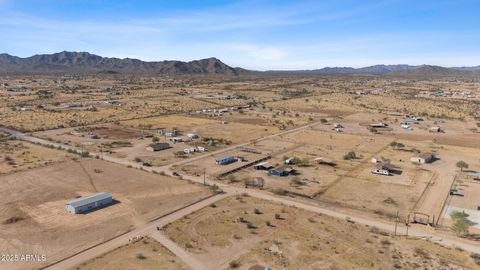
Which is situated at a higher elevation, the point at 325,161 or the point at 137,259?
the point at 325,161

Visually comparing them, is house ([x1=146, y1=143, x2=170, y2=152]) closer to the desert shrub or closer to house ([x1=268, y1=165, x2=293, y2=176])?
house ([x1=268, y1=165, x2=293, y2=176])

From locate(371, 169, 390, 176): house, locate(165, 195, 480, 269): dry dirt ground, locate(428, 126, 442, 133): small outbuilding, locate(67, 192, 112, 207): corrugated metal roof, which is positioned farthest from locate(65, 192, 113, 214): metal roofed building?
locate(428, 126, 442, 133): small outbuilding

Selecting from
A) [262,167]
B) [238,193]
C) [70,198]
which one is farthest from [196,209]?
[262,167]

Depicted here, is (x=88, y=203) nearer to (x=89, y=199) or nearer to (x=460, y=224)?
(x=89, y=199)

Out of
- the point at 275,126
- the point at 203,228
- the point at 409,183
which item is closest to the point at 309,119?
the point at 275,126

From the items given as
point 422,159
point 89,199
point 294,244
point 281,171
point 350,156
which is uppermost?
point 89,199

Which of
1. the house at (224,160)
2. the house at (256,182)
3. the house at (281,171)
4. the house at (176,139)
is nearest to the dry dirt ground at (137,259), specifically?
the house at (256,182)
